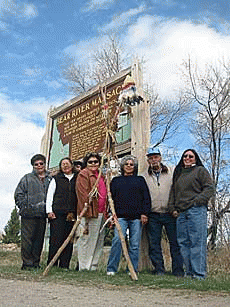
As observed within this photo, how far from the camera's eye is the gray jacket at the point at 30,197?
6.07 m

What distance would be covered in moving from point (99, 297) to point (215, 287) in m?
1.17

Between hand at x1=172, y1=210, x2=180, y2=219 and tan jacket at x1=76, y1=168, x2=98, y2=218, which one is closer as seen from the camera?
hand at x1=172, y1=210, x2=180, y2=219

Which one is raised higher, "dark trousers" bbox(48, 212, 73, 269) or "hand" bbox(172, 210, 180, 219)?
"hand" bbox(172, 210, 180, 219)

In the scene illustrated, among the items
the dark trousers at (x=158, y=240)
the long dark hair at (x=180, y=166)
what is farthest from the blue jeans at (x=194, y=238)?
the long dark hair at (x=180, y=166)

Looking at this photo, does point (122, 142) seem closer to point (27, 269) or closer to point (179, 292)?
point (27, 269)

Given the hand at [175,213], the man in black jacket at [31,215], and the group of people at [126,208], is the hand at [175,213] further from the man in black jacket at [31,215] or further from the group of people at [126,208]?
the man in black jacket at [31,215]

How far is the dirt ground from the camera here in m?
3.23

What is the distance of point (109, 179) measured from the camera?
A: 5629 mm

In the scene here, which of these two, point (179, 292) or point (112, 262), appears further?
point (112, 262)

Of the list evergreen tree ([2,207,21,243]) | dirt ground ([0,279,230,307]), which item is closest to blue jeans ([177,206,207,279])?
dirt ground ([0,279,230,307])

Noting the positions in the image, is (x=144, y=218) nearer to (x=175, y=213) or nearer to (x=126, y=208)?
(x=126, y=208)

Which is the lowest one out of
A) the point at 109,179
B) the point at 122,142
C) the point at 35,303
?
the point at 35,303

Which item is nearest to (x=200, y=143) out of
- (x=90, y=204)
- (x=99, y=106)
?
(x=99, y=106)

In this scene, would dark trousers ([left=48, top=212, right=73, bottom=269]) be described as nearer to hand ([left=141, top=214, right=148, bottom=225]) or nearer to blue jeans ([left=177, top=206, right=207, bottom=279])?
hand ([left=141, top=214, right=148, bottom=225])
